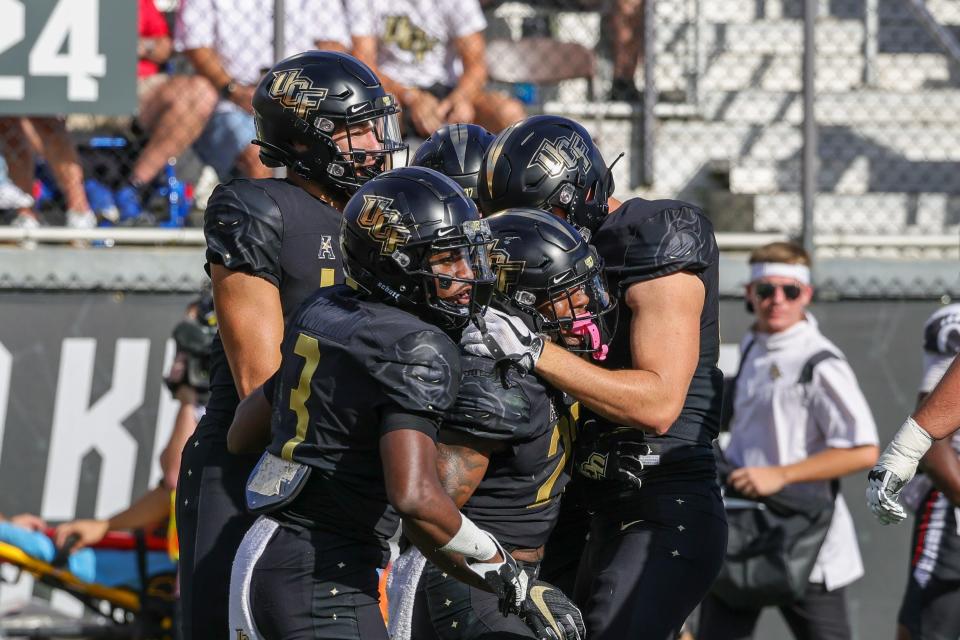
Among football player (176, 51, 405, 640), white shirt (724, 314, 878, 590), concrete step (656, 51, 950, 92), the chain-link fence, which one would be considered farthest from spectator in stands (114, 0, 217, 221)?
football player (176, 51, 405, 640)

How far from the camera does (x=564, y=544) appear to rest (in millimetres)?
3967

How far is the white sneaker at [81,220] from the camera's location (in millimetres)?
7012

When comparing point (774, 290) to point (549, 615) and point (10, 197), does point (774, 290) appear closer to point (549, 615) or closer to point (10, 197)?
point (549, 615)

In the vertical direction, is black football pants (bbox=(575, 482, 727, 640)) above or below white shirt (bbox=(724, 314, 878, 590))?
above

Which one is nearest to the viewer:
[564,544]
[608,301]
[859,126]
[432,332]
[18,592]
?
[432,332]

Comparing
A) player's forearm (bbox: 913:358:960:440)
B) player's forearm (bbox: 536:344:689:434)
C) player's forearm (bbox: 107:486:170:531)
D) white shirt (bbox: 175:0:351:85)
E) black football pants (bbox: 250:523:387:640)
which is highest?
white shirt (bbox: 175:0:351:85)

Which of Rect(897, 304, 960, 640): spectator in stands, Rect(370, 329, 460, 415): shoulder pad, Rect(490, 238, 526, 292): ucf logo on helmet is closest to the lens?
Rect(370, 329, 460, 415): shoulder pad

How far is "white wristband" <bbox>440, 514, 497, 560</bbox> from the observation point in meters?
2.96

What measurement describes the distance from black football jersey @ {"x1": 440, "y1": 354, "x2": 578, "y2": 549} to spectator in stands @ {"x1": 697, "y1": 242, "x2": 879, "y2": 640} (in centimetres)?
229

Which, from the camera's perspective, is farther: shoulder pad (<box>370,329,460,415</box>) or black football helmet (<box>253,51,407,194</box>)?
black football helmet (<box>253,51,407,194</box>)

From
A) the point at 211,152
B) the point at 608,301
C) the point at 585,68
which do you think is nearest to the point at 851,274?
the point at 585,68

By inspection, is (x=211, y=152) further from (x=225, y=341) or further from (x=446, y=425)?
(x=446, y=425)

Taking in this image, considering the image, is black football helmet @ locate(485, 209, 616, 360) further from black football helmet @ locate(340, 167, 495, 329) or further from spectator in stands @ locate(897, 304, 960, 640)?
spectator in stands @ locate(897, 304, 960, 640)

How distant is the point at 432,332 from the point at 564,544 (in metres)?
1.22
